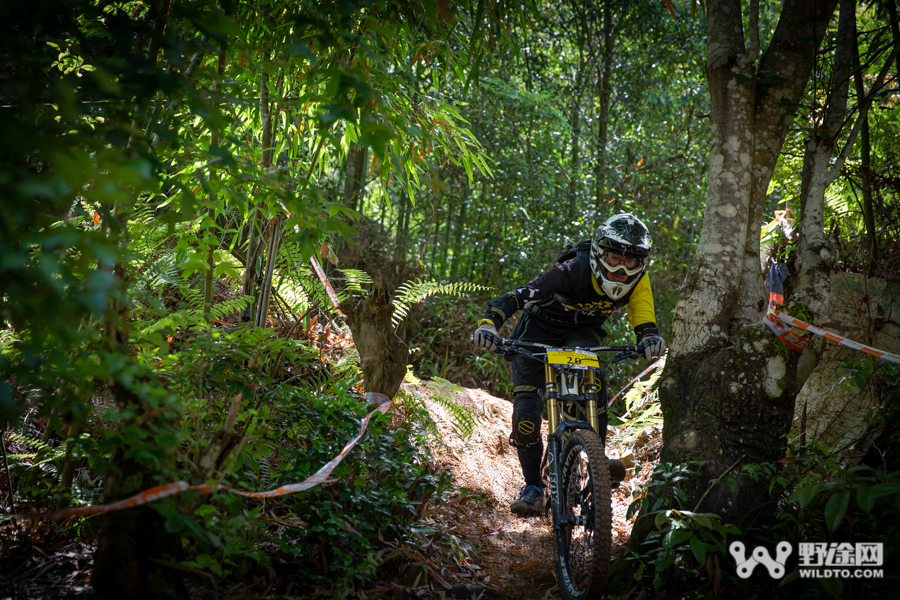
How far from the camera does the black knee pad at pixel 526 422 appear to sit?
3.91m

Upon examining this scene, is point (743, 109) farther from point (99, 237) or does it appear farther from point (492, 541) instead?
point (99, 237)

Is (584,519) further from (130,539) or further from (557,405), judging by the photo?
(130,539)

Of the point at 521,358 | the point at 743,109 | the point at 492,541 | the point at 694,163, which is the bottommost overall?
the point at 492,541

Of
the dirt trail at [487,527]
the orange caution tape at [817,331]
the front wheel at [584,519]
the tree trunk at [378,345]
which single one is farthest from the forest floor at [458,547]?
the orange caution tape at [817,331]

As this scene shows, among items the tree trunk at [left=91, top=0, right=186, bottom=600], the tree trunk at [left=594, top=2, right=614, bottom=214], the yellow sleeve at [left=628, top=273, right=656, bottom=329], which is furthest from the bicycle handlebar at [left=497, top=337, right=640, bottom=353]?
the tree trunk at [left=594, top=2, right=614, bottom=214]

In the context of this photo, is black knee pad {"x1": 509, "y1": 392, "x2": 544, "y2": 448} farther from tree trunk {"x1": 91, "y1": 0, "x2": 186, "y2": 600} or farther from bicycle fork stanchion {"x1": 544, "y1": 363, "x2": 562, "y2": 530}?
tree trunk {"x1": 91, "y1": 0, "x2": 186, "y2": 600}

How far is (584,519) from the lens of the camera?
9.30 ft

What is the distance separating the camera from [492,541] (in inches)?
148

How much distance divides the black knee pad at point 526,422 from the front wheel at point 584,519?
0.67 meters

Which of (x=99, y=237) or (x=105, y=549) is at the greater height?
(x=99, y=237)

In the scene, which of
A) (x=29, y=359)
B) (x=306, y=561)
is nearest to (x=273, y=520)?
(x=306, y=561)

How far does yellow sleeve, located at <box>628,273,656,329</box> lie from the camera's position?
3.81 metres

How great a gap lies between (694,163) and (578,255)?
235 inches

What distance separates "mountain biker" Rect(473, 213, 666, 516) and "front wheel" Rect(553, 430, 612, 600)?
541 millimetres
